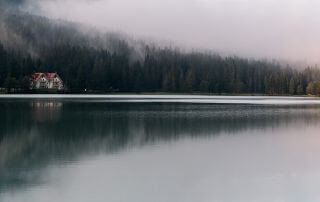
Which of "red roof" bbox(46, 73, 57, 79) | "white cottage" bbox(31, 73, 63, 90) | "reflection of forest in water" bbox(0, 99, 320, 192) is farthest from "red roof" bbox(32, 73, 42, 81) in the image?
"reflection of forest in water" bbox(0, 99, 320, 192)

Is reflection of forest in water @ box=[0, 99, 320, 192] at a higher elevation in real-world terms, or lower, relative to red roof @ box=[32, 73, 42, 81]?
lower

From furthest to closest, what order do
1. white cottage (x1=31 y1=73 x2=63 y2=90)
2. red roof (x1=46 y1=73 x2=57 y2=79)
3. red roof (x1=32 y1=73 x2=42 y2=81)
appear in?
red roof (x1=46 y1=73 x2=57 y2=79) → white cottage (x1=31 y1=73 x2=63 y2=90) → red roof (x1=32 y1=73 x2=42 y2=81)

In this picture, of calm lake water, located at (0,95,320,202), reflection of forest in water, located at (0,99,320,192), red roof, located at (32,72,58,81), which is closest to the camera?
calm lake water, located at (0,95,320,202)

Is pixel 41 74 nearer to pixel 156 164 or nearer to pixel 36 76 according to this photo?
pixel 36 76

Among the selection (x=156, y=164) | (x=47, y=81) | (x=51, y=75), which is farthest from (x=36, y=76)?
(x=156, y=164)

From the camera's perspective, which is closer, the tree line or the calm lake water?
the calm lake water

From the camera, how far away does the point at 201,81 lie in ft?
487

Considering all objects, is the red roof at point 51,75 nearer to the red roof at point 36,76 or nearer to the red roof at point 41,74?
the red roof at point 41,74

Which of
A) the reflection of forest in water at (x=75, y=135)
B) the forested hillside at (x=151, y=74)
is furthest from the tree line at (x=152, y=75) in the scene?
the reflection of forest in water at (x=75, y=135)

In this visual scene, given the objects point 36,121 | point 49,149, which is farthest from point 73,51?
point 49,149

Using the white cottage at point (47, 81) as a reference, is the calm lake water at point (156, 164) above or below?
below

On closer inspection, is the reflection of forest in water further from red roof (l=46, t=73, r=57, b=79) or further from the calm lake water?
red roof (l=46, t=73, r=57, b=79)

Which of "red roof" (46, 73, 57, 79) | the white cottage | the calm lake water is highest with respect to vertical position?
"red roof" (46, 73, 57, 79)

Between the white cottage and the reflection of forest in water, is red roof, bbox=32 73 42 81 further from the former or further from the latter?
the reflection of forest in water
